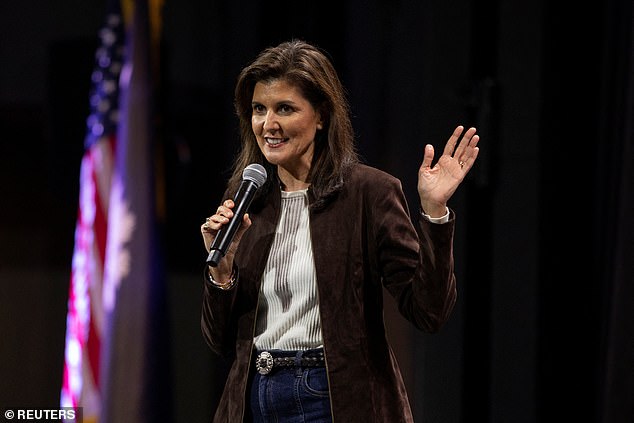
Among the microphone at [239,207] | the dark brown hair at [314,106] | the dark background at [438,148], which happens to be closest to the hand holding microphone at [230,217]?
the microphone at [239,207]

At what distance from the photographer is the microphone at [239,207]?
146cm

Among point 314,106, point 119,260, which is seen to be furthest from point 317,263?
point 119,260

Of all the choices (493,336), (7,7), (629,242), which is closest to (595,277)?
(629,242)

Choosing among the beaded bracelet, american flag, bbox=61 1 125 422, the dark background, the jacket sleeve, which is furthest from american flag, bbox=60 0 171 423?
the beaded bracelet

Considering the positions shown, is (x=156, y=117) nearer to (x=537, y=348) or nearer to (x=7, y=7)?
(x=7, y=7)

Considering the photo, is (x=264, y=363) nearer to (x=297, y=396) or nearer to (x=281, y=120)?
(x=297, y=396)

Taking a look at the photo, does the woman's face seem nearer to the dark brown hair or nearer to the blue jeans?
the dark brown hair

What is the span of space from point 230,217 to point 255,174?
0.14 metres

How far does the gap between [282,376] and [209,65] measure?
202 cm

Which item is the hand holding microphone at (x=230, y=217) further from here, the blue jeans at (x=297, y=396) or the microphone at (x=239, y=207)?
the blue jeans at (x=297, y=396)

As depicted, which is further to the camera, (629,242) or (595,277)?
(595,277)

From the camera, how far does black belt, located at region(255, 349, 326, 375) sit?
5.08 feet

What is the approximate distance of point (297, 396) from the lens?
154 cm

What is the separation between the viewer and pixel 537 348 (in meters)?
2.83
